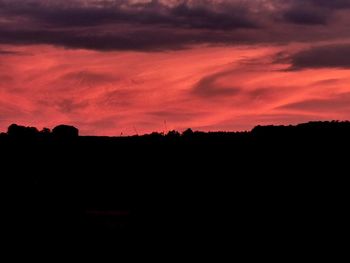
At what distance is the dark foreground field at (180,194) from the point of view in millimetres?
19984

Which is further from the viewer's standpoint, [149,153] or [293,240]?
[149,153]

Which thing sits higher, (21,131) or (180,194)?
(21,131)

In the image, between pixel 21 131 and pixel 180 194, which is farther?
pixel 21 131

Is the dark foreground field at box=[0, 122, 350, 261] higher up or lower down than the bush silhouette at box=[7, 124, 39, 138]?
lower down

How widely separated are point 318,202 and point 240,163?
3.32 metres

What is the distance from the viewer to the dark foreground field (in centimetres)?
1998

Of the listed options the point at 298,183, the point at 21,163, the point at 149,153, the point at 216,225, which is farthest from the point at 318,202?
the point at 21,163

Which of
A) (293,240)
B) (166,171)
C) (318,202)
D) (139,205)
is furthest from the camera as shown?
(166,171)

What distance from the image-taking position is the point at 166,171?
25.5 meters

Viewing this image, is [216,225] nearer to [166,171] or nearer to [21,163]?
[166,171]

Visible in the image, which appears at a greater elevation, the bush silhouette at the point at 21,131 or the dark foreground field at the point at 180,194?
the bush silhouette at the point at 21,131

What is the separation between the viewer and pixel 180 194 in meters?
23.4

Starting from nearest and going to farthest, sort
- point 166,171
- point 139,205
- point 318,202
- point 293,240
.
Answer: point 293,240
point 318,202
point 139,205
point 166,171

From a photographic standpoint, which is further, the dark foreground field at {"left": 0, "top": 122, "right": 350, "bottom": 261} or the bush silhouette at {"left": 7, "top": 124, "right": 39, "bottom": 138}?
the bush silhouette at {"left": 7, "top": 124, "right": 39, "bottom": 138}
